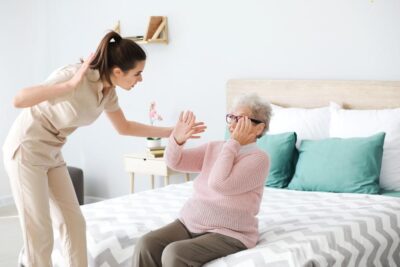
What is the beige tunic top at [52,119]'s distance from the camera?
Result: 260cm

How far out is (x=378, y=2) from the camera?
3961 millimetres

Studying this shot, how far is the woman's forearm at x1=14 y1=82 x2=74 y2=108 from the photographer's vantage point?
2.43m

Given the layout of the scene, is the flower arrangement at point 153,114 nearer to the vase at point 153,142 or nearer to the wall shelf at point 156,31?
the vase at point 153,142

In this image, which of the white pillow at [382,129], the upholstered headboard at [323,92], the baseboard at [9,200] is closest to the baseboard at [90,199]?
the baseboard at [9,200]

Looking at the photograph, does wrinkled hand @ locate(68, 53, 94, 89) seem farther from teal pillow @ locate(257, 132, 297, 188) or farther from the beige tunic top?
teal pillow @ locate(257, 132, 297, 188)

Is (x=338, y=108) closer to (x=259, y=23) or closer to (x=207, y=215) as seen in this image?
(x=259, y=23)

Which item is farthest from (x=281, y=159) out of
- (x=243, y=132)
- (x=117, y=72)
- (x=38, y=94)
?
(x=38, y=94)

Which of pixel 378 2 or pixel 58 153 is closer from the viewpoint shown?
pixel 58 153

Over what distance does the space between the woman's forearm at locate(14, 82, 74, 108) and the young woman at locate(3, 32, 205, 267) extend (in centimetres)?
6

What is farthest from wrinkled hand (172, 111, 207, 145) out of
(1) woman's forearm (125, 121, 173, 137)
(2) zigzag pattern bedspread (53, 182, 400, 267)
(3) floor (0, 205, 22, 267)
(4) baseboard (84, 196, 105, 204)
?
(4) baseboard (84, 196, 105, 204)

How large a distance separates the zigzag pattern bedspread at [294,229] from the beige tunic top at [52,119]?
46 centimetres

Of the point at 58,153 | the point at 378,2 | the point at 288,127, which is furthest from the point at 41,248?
the point at 378,2

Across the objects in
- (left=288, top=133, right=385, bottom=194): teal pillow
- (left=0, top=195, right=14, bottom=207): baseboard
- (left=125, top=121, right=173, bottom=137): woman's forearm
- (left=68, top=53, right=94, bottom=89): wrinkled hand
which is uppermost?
(left=68, top=53, right=94, bottom=89): wrinkled hand

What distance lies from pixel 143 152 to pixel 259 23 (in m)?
1.36
